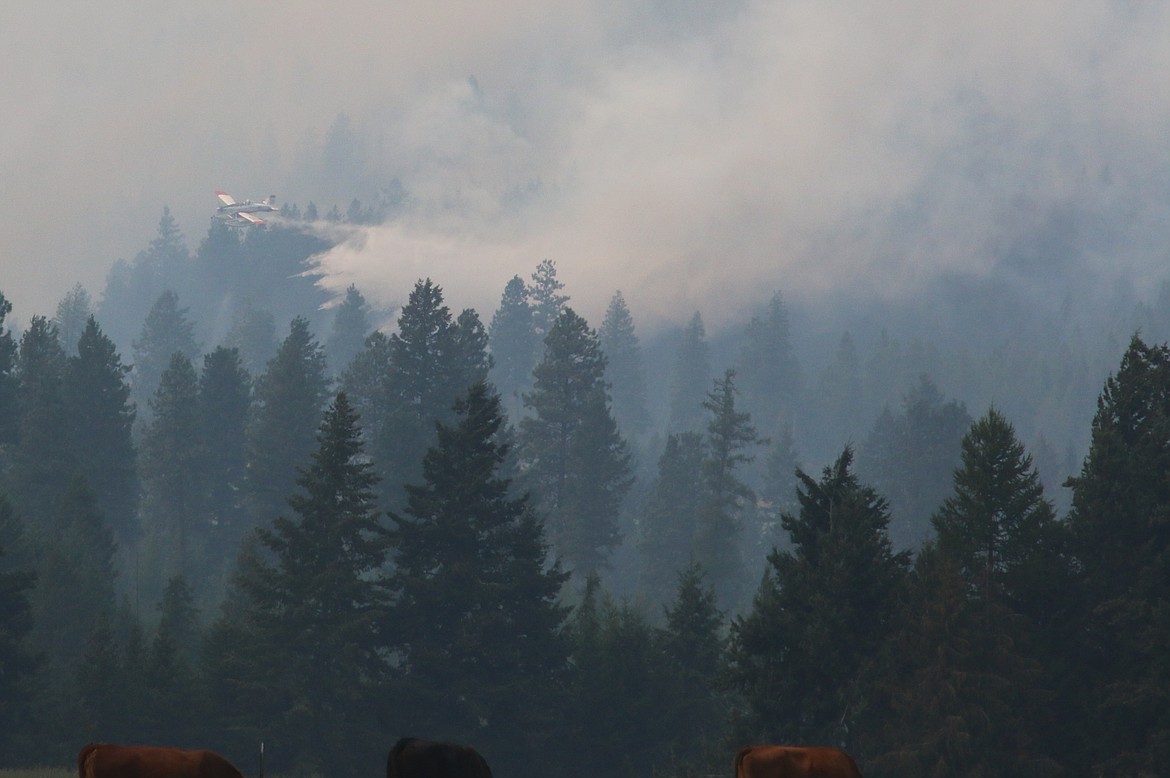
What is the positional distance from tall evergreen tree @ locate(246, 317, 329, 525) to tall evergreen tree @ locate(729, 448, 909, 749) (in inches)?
2027

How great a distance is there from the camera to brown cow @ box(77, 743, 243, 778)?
14727mm

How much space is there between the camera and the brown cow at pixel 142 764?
1473 centimetres

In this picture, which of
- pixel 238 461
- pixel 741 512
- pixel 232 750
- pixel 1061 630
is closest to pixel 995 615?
pixel 1061 630

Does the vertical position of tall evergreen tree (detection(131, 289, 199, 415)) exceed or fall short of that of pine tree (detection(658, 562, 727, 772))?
it exceeds it

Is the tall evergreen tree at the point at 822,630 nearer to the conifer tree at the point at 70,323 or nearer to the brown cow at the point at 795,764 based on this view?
the brown cow at the point at 795,764

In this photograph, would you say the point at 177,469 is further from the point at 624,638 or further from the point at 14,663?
the point at 624,638

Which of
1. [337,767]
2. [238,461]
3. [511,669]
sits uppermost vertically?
[238,461]

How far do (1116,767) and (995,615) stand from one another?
23.7ft

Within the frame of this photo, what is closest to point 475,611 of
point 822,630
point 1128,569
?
point 822,630

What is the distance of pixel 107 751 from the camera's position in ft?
48.4

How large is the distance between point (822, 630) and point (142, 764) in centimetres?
4656

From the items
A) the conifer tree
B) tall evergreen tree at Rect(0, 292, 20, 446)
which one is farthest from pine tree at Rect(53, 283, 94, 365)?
tall evergreen tree at Rect(0, 292, 20, 446)

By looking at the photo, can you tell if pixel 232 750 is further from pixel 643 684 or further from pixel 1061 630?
pixel 1061 630

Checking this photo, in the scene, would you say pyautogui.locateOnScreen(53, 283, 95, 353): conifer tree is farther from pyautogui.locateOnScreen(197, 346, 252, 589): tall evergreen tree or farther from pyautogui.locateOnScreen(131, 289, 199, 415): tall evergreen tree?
pyautogui.locateOnScreen(197, 346, 252, 589): tall evergreen tree
